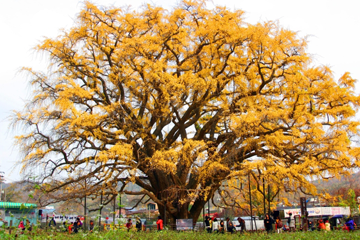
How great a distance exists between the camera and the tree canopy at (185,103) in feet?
49.9

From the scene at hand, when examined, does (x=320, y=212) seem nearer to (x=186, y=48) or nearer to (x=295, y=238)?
(x=186, y=48)

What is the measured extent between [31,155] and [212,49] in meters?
10.0

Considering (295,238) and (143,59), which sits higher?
(143,59)

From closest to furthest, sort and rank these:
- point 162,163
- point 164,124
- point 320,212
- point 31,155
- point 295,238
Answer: point 295,238 → point 162,163 → point 31,155 → point 164,124 → point 320,212

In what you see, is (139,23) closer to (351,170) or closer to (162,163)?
(162,163)

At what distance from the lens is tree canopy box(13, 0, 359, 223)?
1521cm

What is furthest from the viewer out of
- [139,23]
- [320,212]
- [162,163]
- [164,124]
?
[320,212]

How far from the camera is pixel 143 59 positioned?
16.5m

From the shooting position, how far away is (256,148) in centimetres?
1681

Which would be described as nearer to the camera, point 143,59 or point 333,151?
point 333,151

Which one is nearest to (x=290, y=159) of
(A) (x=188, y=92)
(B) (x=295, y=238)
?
(A) (x=188, y=92)

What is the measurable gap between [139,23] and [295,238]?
43.8 ft

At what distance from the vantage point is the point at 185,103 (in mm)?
17656

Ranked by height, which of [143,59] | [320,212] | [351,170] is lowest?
[320,212]
